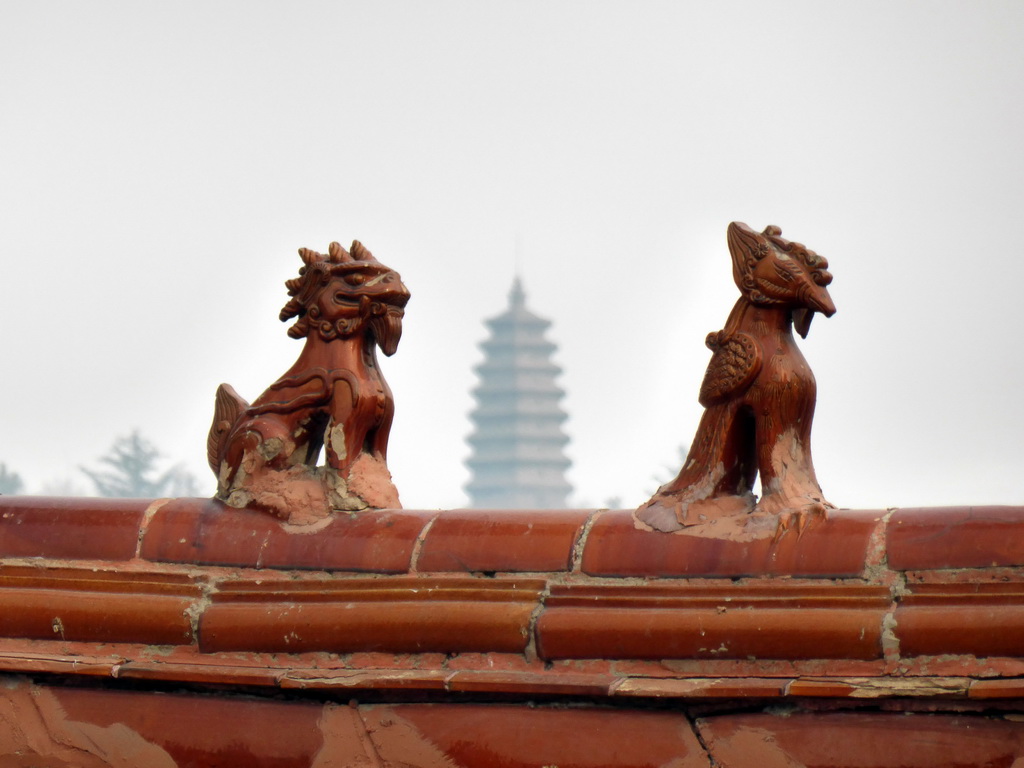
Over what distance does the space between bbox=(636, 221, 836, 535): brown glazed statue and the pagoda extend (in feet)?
206

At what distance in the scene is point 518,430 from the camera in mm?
68938

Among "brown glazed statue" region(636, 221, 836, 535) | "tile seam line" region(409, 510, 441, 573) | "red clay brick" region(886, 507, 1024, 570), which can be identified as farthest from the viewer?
"tile seam line" region(409, 510, 441, 573)

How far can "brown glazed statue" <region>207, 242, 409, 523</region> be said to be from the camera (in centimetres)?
405

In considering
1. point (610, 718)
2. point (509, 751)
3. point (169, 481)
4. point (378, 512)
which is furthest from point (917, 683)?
point (169, 481)

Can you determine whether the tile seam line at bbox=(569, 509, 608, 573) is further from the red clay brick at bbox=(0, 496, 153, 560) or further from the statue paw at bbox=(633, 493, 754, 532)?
the red clay brick at bbox=(0, 496, 153, 560)

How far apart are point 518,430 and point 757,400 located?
65.3 meters

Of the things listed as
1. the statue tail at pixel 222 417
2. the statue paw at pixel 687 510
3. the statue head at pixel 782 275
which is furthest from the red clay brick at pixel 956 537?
the statue tail at pixel 222 417

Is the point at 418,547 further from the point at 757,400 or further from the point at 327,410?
the point at 757,400

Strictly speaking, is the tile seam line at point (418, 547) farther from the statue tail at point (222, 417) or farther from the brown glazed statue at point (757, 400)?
the statue tail at point (222, 417)

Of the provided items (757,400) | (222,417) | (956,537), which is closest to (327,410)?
(222,417)

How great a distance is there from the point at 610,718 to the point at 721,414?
0.69 m

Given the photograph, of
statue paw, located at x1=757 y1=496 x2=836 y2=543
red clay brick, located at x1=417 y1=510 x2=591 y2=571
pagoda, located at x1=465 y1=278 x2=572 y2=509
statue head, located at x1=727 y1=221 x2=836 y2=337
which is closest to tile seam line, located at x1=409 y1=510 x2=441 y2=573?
red clay brick, located at x1=417 y1=510 x2=591 y2=571

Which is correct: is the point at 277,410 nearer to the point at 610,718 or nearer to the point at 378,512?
the point at 378,512

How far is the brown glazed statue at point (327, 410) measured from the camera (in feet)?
13.3
